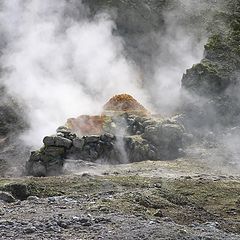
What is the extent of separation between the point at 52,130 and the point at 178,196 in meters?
17.8

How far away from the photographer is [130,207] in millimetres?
19297

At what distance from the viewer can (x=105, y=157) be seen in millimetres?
33875

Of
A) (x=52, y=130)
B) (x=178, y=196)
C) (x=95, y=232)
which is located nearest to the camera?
(x=95, y=232)

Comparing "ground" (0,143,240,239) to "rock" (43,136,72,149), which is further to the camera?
"rock" (43,136,72,149)

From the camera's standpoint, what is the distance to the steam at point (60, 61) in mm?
43688

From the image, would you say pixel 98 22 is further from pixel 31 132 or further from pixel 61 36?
pixel 31 132

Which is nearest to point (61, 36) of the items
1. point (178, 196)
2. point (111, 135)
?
point (111, 135)

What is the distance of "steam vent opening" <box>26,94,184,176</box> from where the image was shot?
33.1 metres

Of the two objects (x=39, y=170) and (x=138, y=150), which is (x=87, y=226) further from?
(x=138, y=150)

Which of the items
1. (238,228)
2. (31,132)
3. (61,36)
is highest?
(61,36)

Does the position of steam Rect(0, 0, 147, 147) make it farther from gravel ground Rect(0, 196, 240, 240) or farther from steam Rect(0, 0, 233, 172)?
gravel ground Rect(0, 196, 240, 240)

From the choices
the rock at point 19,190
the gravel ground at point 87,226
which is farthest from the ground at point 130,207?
the rock at point 19,190

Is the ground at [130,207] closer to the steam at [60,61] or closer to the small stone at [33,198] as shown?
the small stone at [33,198]

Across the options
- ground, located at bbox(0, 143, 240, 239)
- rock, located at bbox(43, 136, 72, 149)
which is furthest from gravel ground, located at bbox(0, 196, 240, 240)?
rock, located at bbox(43, 136, 72, 149)
